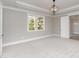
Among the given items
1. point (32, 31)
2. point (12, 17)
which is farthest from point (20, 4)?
point (32, 31)

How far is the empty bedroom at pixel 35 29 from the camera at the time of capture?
366 cm

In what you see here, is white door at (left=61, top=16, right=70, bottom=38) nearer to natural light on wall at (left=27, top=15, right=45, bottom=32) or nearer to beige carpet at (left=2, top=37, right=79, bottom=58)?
natural light on wall at (left=27, top=15, right=45, bottom=32)

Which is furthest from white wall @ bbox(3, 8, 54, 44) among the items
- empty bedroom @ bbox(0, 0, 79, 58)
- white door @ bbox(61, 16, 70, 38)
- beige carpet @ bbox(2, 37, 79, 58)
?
white door @ bbox(61, 16, 70, 38)

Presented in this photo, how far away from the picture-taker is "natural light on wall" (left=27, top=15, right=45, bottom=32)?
6.61 metres

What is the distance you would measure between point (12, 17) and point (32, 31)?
6.94 ft

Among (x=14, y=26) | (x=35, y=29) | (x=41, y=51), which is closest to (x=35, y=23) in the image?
(x=35, y=29)

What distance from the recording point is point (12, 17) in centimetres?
525

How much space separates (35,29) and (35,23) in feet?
1.68

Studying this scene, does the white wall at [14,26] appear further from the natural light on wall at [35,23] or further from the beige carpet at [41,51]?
the beige carpet at [41,51]

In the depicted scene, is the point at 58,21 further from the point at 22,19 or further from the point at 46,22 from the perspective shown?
the point at 22,19

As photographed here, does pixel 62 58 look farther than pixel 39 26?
No

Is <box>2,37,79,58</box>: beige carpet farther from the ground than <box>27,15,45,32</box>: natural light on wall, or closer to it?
closer to it

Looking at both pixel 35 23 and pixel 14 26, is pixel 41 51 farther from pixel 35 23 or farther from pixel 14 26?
pixel 35 23

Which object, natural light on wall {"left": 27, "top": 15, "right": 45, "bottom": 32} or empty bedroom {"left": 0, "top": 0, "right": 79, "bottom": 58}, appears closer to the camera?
empty bedroom {"left": 0, "top": 0, "right": 79, "bottom": 58}
